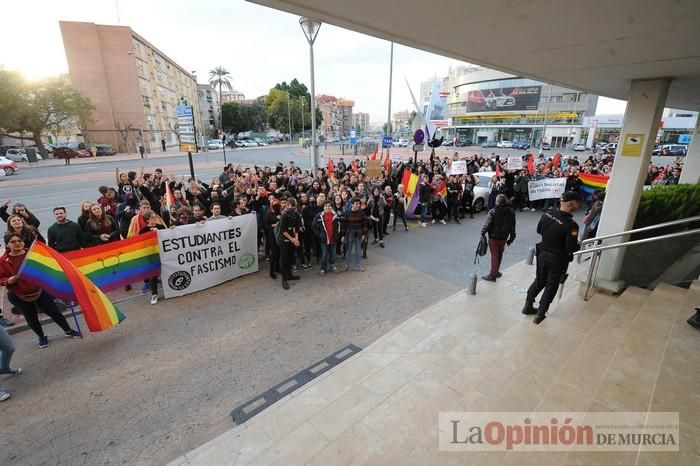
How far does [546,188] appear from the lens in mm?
13484

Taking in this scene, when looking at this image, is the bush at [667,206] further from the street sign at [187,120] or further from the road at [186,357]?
the street sign at [187,120]

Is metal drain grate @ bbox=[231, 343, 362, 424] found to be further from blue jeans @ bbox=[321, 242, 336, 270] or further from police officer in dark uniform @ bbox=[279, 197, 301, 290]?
blue jeans @ bbox=[321, 242, 336, 270]

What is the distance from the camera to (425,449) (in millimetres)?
2980

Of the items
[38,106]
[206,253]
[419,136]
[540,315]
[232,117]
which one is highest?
[232,117]

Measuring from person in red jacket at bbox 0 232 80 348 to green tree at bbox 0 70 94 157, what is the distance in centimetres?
4419

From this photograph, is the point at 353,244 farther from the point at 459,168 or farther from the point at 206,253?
the point at 459,168

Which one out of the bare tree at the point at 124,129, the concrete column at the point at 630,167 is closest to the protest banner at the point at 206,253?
the concrete column at the point at 630,167

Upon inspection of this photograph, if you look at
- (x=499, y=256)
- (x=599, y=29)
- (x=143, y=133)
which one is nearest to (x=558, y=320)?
(x=499, y=256)

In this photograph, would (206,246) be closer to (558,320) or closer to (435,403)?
(435,403)

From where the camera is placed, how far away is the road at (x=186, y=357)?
11.5ft

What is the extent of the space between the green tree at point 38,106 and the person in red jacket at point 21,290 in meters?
44.2

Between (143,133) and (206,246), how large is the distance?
5387cm

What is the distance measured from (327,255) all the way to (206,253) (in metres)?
2.68

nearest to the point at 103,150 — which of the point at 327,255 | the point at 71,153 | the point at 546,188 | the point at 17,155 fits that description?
the point at 71,153
